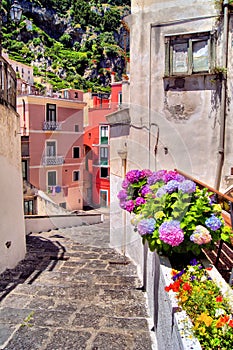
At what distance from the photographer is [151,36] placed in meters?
6.92

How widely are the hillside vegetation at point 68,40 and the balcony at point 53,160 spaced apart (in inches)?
2147

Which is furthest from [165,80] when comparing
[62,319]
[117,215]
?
[62,319]

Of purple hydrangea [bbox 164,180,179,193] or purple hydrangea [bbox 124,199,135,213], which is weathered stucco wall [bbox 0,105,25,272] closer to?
purple hydrangea [bbox 124,199,135,213]

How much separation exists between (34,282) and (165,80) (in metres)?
4.85

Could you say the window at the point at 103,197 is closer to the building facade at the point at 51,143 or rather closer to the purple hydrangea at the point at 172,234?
the building facade at the point at 51,143

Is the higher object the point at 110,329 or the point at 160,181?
the point at 160,181

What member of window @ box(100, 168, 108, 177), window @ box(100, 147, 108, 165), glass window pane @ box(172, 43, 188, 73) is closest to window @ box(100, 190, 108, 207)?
window @ box(100, 168, 108, 177)

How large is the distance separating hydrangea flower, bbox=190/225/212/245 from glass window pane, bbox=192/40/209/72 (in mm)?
4791

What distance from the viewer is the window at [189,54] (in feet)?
21.4

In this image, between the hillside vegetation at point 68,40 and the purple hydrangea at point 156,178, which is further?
the hillside vegetation at point 68,40

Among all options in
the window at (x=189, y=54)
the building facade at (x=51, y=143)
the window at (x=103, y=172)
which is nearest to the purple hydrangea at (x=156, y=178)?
the window at (x=189, y=54)

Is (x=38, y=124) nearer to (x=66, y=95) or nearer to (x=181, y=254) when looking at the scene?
(x=66, y=95)

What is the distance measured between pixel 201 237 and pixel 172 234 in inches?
9.9

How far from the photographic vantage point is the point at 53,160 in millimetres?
21047
